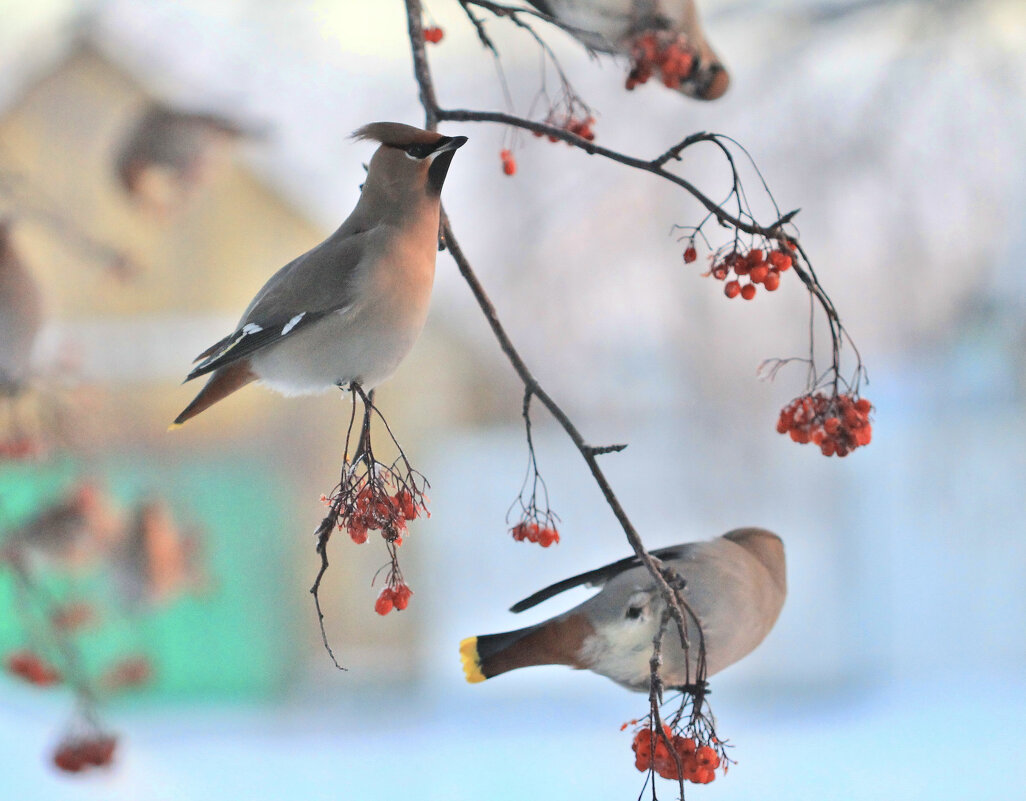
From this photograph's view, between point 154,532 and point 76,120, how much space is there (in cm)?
124

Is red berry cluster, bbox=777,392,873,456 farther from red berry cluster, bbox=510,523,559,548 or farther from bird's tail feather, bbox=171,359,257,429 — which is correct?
bird's tail feather, bbox=171,359,257,429

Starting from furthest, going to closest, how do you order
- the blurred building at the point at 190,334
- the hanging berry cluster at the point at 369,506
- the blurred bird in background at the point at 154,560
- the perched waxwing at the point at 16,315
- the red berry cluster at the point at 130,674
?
the blurred building at the point at 190,334
the red berry cluster at the point at 130,674
the blurred bird in background at the point at 154,560
the perched waxwing at the point at 16,315
the hanging berry cluster at the point at 369,506

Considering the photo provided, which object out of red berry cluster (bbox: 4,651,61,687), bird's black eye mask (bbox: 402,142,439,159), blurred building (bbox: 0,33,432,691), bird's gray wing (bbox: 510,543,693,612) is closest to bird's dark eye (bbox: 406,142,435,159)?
bird's black eye mask (bbox: 402,142,439,159)

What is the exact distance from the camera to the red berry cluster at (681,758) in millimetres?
584

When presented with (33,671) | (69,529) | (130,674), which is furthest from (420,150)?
(130,674)

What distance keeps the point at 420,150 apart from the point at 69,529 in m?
1.06

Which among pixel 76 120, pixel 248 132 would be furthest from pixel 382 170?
pixel 76 120

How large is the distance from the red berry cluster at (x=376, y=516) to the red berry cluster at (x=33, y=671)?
3.87 feet

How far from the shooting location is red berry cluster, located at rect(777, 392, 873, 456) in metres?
0.63

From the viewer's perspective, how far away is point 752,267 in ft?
1.96

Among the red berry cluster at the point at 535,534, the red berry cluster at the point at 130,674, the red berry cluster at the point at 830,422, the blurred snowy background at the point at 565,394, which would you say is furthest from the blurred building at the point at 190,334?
the red berry cluster at the point at 830,422

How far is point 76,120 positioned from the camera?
95.4 inches

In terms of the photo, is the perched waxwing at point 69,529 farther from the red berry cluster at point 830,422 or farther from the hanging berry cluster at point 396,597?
the red berry cluster at point 830,422

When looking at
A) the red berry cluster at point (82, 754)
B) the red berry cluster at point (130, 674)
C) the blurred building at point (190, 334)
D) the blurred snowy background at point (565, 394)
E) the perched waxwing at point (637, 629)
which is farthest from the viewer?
the blurred building at point (190, 334)
